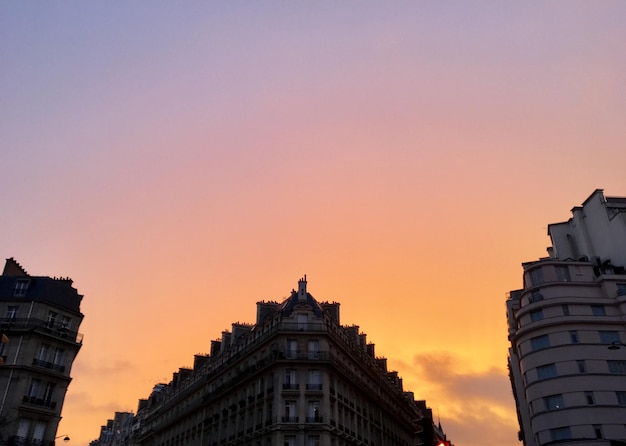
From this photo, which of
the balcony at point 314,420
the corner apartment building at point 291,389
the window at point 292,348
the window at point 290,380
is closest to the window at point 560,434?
the corner apartment building at point 291,389

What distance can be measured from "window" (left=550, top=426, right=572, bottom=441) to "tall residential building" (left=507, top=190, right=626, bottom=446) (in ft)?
0.25

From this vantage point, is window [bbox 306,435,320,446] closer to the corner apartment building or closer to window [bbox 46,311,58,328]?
the corner apartment building

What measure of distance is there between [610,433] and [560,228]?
26.2m

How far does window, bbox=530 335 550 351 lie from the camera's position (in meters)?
48.8

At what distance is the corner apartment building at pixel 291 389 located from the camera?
49.2 metres

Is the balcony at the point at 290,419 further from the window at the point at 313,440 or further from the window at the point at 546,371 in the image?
the window at the point at 546,371

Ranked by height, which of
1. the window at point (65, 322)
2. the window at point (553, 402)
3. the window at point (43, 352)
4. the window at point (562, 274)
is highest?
the window at point (562, 274)

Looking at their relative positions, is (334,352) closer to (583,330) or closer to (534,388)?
(534,388)

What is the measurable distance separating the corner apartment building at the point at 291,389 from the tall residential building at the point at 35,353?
1742cm

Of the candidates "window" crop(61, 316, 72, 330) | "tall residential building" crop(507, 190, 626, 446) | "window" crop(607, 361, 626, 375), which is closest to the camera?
"tall residential building" crop(507, 190, 626, 446)

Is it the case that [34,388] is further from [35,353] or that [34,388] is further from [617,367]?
[617,367]

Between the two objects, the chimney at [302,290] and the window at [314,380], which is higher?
the chimney at [302,290]

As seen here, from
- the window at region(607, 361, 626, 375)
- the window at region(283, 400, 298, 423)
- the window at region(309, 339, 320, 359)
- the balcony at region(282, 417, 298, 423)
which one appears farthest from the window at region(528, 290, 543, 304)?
the balcony at region(282, 417, 298, 423)

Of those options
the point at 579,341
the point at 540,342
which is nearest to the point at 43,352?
the point at 540,342
